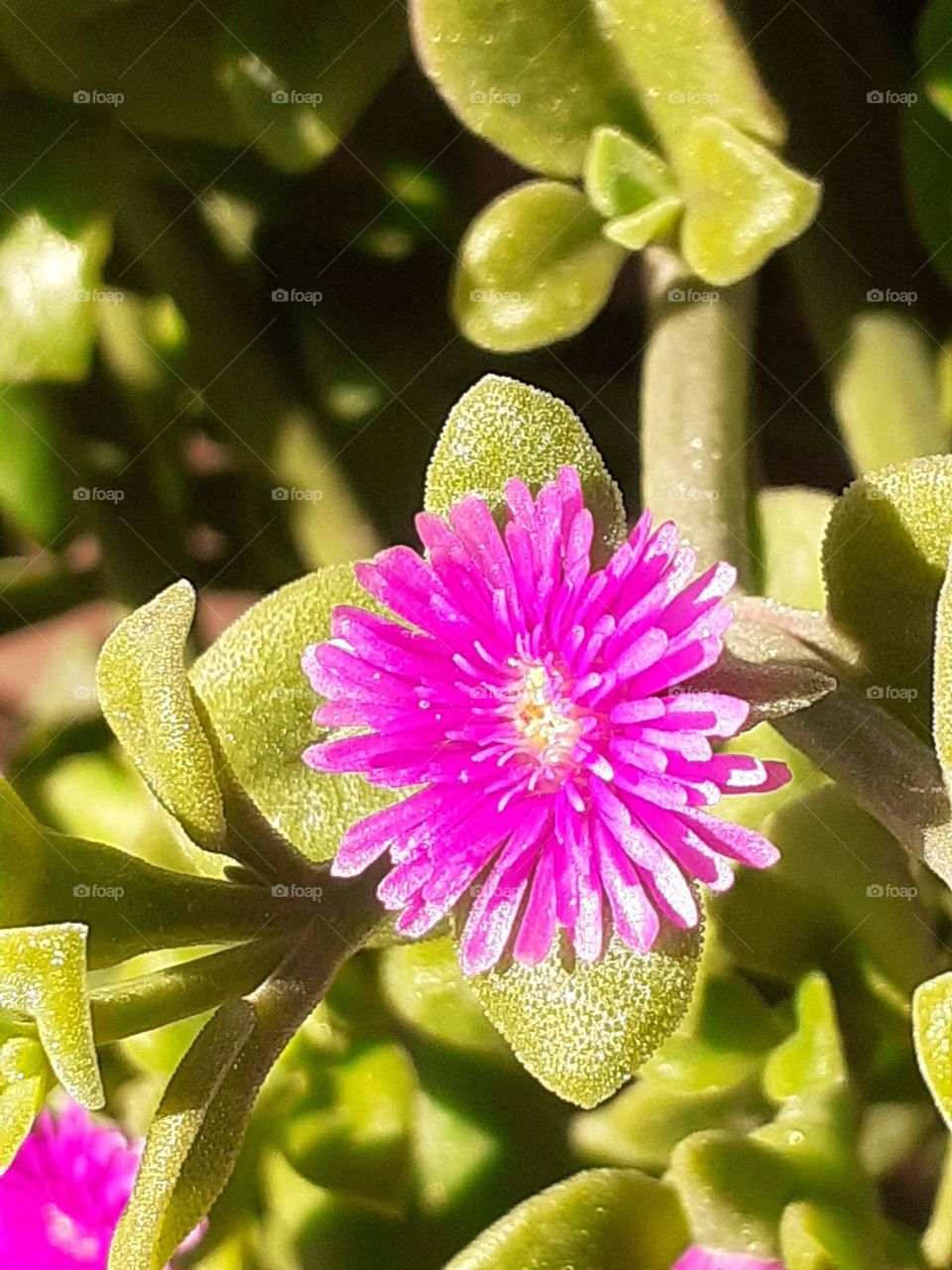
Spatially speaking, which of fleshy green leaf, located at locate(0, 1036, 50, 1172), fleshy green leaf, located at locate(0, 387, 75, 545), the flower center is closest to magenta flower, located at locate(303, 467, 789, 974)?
the flower center

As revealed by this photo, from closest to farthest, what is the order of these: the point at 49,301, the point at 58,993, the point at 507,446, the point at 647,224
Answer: the point at 58,993
the point at 507,446
the point at 647,224
the point at 49,301

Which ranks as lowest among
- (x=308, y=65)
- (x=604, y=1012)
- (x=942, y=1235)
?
(x=942, y=1235)

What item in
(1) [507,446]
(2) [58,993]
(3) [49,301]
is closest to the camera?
(2) [58,993]

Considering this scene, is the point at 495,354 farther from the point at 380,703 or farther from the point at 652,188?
the point at 380,703

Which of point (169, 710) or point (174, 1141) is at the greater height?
point (169, 710)

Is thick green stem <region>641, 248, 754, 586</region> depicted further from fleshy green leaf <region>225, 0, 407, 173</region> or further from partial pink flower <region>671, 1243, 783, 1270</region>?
partial pink flower <region>671, 1243, 783, 1270</region>

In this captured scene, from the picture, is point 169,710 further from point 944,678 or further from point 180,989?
point 944,678

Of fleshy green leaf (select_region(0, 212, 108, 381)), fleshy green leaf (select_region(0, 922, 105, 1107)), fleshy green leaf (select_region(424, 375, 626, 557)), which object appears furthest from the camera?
fleshy green leaf (select_region(0, 212, 108, 381))

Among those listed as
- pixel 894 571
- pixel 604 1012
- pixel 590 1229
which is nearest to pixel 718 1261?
pixel 590 1229
